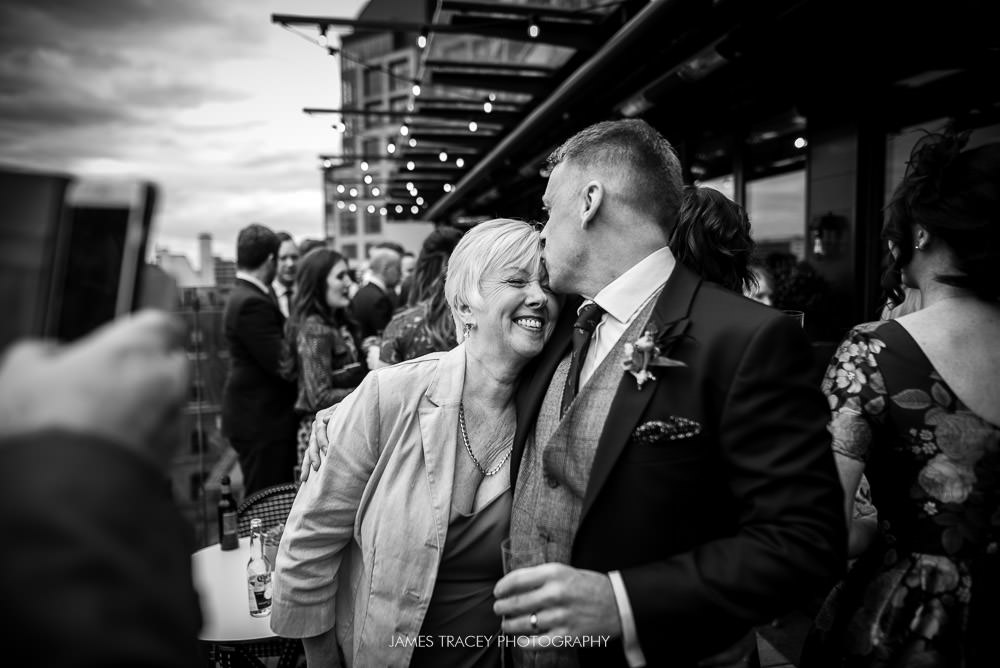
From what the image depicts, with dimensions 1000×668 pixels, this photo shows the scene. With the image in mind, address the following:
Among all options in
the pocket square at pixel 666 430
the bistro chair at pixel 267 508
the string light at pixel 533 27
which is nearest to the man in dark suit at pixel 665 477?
the pocket square at pixel 666 430

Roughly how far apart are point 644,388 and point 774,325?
0.86ft

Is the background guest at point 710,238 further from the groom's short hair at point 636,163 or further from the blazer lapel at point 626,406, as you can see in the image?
the blazer lapel at point 626,406

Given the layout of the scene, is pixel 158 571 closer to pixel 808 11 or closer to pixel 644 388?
pixel 644 388

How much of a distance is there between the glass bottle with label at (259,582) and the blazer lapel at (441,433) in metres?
0.98

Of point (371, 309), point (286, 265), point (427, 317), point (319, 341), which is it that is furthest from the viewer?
point (286, 265)

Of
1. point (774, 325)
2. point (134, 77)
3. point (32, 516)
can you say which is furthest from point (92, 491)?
point (774, 325)

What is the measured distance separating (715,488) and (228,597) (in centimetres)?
186

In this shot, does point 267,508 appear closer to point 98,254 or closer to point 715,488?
point 715,488

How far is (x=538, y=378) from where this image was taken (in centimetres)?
147

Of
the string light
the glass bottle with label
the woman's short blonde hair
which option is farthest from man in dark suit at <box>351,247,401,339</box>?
the woman's short blonde hair

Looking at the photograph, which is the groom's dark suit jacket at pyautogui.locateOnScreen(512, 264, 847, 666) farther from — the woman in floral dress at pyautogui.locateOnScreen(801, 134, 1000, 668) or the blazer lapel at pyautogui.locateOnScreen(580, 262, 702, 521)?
the woman in floral dress at pyautogui.locateOnScreen(801, 134, 1000, 668)

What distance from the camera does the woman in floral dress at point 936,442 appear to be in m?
1.33

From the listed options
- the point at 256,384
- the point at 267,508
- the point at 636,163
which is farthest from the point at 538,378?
the point at 256,384

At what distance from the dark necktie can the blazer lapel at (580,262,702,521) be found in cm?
15
